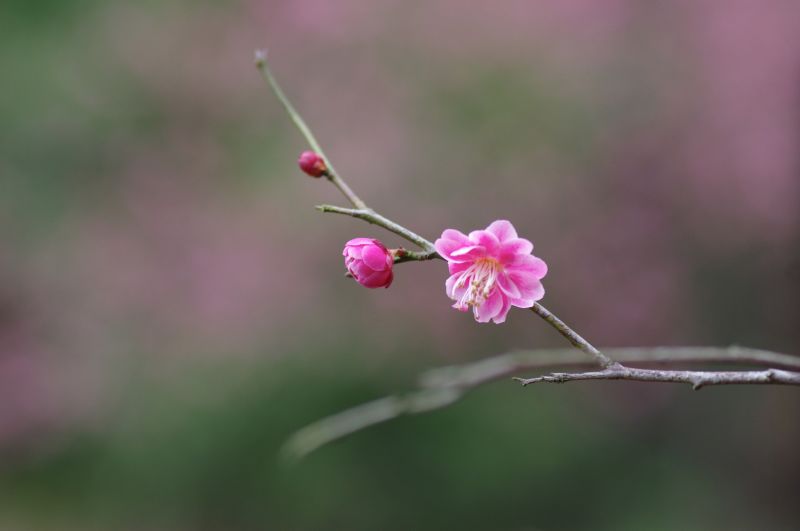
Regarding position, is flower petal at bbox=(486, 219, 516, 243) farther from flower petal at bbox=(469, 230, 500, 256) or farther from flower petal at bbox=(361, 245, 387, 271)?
flower petal at bbox=(361, 245, 387, 271)

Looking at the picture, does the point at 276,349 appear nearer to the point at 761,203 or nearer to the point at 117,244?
the point at 117,244

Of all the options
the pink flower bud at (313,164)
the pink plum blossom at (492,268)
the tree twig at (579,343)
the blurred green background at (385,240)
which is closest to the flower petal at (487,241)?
the pink plum blossom at (492,268)

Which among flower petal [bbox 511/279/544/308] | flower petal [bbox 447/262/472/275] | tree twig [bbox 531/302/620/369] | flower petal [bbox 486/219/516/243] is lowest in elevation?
tree twig [bbox 531/302/620/369]

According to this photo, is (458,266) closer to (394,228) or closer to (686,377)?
(394,228)

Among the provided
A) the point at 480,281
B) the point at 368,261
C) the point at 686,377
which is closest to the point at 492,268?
the point at 480,281

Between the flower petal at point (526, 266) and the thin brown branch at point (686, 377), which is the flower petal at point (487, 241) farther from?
the thin brown branch at point (686, 377)

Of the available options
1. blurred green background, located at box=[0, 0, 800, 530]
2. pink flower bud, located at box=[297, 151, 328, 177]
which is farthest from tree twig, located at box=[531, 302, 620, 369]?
blurred green background, located at box=[0, 0, 800, 530]

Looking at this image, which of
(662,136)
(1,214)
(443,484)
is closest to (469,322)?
(443,484)
